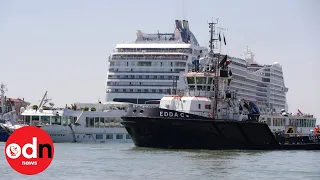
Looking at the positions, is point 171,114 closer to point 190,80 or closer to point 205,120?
point 205,120

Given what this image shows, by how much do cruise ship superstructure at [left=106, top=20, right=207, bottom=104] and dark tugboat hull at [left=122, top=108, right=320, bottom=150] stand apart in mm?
40859

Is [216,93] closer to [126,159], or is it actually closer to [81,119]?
[126,159]

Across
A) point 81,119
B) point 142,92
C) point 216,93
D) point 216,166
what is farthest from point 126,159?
point 142,92

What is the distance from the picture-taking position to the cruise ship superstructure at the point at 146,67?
107 metres

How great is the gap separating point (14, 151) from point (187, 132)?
94.1 ft

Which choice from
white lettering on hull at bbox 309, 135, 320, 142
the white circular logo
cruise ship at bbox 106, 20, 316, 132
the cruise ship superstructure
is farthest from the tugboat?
the cruise ship superstructure

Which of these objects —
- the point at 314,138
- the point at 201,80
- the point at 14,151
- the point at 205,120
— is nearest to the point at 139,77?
the point at 314,138

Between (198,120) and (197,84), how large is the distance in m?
4.85

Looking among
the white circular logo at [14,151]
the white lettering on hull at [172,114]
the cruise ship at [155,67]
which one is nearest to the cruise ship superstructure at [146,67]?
the cruise ship at [155,67]

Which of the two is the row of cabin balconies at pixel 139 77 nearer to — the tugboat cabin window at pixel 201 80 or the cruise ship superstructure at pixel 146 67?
the cruise ship superstructure at pixel 146 67

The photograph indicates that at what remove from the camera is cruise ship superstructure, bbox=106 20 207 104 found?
10731cm

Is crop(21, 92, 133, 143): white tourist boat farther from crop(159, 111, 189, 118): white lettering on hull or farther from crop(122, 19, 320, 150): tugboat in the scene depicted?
crop(159, 111, 189, 118): white lettering on hull

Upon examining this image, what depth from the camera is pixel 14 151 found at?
3550 centimetres

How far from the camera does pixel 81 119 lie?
Answer: 292 feet
